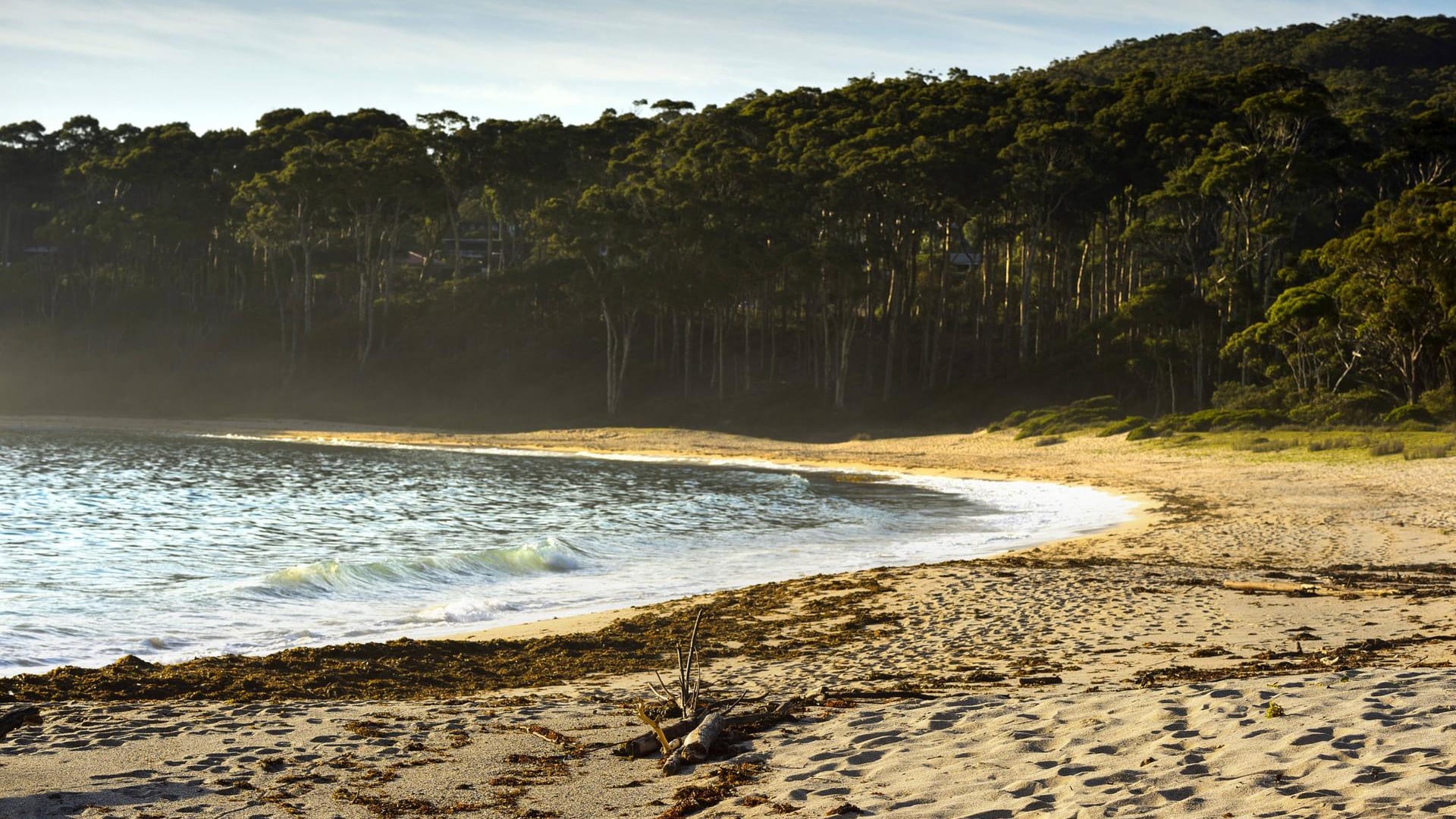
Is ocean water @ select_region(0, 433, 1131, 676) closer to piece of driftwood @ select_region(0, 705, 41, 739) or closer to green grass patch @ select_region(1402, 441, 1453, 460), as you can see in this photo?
piece of driftwood @ select_region(0, 705, 41, 739)

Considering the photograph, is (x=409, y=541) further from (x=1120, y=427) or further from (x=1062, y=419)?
(x=1062, y=419)

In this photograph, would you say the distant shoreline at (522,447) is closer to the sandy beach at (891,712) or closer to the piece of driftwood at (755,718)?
the sandy beach at (891,712)

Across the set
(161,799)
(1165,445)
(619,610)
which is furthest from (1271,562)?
(1165,445)

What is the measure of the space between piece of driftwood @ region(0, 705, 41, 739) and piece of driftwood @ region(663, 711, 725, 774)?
12.3 ft

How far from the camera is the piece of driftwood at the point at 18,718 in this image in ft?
22.8

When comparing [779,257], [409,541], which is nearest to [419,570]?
[409,541]

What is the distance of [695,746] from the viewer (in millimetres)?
6660

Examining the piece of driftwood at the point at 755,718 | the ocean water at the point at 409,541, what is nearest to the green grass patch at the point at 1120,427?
the ocean water at the point at 409,541

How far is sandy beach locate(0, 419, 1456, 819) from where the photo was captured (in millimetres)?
5672

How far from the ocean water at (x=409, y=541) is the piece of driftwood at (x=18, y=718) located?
3071 mm

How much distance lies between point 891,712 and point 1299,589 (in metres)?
6.66

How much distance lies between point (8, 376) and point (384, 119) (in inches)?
1049

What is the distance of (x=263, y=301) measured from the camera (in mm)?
76000

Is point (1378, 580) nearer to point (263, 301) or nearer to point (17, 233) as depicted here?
point (263, 301)
